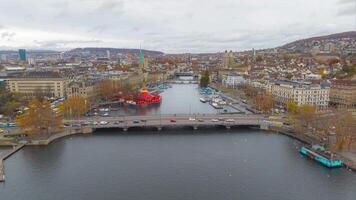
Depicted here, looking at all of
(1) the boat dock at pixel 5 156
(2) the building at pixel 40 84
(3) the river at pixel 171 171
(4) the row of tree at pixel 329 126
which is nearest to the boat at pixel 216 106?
(4) the row of tree at pixel 329 126

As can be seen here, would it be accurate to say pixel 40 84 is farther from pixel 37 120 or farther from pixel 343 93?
pixel 343 93

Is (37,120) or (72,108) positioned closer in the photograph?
(37,120)

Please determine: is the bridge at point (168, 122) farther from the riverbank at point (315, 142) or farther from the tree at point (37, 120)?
the tree at point (37, 120)

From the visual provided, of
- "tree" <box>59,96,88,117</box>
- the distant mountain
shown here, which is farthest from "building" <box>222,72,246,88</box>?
the distant mountain

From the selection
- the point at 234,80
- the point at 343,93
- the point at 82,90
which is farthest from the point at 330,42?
the point at 82,90

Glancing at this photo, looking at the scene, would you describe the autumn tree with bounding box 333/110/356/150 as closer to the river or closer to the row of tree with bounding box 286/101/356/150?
the row of tree with bounding box 286/101/356/150

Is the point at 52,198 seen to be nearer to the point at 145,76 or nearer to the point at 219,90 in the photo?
the point at 219,90

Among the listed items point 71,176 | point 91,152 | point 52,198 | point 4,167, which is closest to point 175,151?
point 91,152
